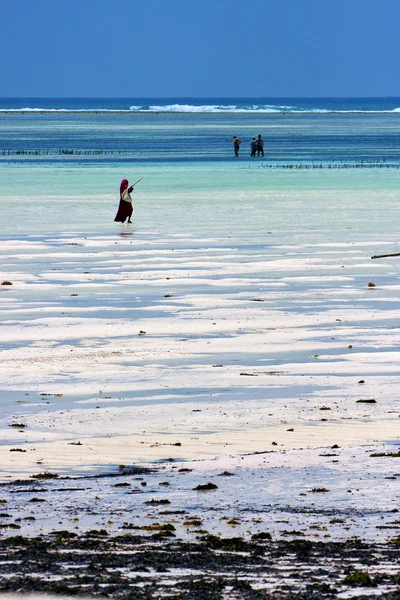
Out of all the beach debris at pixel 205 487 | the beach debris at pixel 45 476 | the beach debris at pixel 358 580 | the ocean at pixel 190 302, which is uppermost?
the ocean at pixel 190 302

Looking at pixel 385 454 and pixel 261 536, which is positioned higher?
pixel 385 454

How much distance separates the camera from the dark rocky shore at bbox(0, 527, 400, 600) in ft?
21.6

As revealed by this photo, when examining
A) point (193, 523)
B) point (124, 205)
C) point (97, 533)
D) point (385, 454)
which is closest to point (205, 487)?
point (193, 523)

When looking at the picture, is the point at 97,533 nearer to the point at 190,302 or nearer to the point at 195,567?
the point at 195,567

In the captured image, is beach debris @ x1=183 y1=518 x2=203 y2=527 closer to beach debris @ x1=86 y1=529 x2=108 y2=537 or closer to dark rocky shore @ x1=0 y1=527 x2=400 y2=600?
dark rocky shore @ x1=0 y1=527 x2=400 y2=600

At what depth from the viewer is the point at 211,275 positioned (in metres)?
21.5

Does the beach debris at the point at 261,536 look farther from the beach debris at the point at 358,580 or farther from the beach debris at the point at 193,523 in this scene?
the beach debris at the point at 358,580

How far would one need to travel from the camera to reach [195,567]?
280 inches

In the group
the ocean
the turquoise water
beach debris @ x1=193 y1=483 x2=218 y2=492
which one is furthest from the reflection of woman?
beach debris @ x1=193 y1=483 x2=218 y2=492

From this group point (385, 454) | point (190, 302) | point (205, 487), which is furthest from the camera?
point (190, 302)

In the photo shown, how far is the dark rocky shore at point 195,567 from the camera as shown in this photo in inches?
260

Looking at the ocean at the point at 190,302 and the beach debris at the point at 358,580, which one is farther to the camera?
the ocean at the point at 190,302

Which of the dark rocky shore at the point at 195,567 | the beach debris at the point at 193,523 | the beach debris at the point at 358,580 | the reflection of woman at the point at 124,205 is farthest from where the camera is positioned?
the reflection of woman at the point at 124,205

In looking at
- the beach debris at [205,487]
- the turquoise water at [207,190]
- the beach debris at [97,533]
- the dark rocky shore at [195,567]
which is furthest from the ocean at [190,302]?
the dark rocky shore at [195,567]
